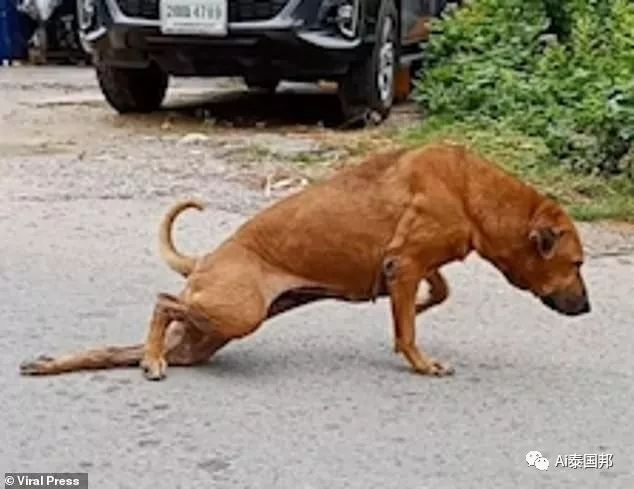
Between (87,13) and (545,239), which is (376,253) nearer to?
(545,239)

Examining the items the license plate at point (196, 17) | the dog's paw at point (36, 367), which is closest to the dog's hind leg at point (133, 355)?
the dog's paw at point (36, 367)

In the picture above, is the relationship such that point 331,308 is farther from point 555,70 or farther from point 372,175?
point 555,70

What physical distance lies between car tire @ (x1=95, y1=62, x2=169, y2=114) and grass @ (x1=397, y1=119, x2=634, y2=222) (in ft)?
6.86

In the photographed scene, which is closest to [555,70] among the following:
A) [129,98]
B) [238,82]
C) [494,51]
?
[494,51]

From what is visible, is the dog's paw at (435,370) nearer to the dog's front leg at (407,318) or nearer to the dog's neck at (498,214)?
the dog's front leg at (407,318)

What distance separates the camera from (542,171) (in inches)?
325

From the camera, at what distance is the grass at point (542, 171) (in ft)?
24.4

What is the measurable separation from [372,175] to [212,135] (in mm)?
5113

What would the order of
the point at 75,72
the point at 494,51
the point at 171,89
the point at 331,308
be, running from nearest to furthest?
the point at 331,308 < the point at 494,51 < the point at 171,89 < the point at 75,72

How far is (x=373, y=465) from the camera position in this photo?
13.4 feet

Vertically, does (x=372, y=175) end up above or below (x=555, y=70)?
above

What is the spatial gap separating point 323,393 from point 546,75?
5655mm

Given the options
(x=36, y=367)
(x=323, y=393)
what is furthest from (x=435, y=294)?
(x=36, y=367)

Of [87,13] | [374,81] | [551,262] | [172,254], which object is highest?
[551,262]
